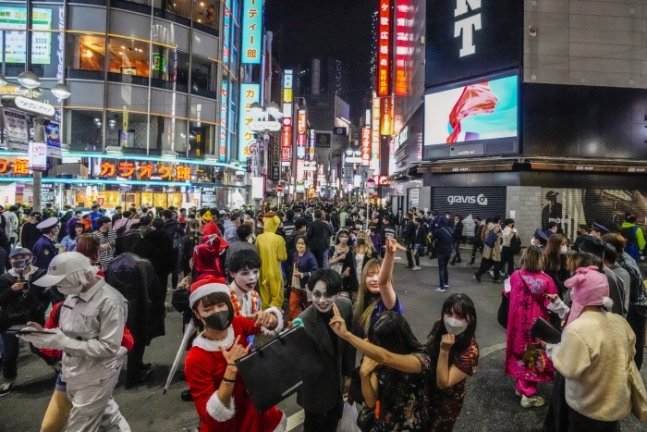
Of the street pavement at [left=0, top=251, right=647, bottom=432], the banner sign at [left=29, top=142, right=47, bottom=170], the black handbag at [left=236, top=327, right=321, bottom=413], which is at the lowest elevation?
the street pavement at [left=0, top=251, right=647, bottom=432]

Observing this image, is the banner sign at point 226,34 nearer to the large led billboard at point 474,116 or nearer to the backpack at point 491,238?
the large led billboard at point 474,116

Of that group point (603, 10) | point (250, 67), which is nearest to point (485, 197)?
point (603, 10)

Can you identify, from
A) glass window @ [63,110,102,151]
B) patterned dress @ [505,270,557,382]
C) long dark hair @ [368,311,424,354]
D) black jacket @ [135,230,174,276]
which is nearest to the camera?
long dark hair @ [368,311,424,354]

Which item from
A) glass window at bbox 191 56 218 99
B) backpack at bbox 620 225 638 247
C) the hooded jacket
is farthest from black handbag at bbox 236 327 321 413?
glass window at bbox 191 56 218 99

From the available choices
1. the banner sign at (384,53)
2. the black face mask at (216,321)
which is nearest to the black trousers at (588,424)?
the black face mask at (216,321)

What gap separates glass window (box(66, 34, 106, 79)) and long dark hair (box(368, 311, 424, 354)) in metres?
27.3

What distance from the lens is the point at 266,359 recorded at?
2.23 meters

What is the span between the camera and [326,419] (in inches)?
119

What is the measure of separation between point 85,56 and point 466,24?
75.6 feet

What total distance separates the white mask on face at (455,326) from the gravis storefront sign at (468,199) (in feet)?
60.8

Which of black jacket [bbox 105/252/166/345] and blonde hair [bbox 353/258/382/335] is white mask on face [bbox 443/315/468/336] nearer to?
blonde hair [bbox 353/258/382/335]

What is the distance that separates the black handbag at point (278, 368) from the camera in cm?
216

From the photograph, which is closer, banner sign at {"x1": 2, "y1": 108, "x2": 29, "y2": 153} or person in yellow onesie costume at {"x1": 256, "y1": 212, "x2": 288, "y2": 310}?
person in yellow onesie costume at {"x1": 256, "y1": 212, "x2": 288, "y2": 310}

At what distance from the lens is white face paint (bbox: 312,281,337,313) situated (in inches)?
114
